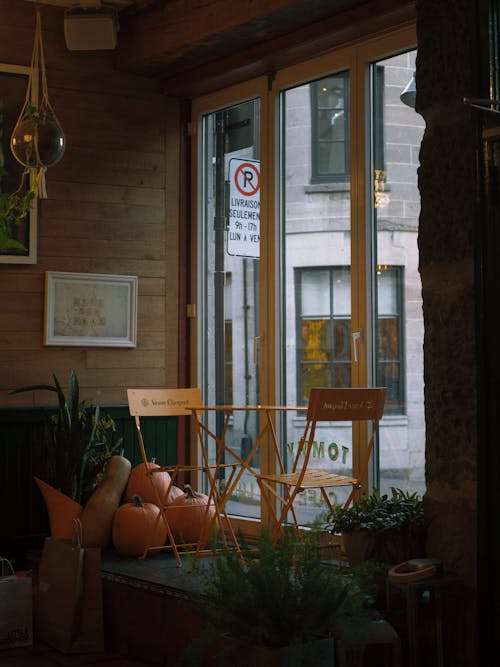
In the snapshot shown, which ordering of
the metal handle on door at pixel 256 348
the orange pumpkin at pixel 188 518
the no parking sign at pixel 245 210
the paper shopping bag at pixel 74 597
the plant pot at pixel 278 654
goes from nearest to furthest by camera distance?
the plant pot at pixel 278 654 → the paper shopping bag at pixel 74 597 → the orange pumpkin at pixel 188 518 → the metal handle on door at pixel 256 348 → the no parking sign at pixel 245 210

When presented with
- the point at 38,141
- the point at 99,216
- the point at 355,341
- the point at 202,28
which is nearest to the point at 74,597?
the point at 355,341

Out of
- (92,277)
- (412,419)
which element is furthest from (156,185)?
(412,419)

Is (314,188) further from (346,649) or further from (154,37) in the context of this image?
(346,649)

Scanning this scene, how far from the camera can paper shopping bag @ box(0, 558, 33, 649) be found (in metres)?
4.54

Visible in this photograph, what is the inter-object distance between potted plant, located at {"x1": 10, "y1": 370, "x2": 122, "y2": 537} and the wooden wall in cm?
40

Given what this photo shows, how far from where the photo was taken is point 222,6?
5445mm

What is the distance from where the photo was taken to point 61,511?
5312 millimetres

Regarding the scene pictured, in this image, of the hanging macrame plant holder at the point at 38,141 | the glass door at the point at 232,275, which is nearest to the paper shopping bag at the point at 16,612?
the glass door at the point at 232,275

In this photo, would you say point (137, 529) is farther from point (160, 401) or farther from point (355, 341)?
point (355, 341)

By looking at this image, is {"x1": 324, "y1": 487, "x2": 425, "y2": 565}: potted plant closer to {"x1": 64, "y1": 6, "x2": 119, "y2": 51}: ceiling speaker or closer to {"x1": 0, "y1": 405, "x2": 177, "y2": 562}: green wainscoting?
{"x1": 0, "y1": 405, "x2": 177, "y2": 562}: green wainscoting

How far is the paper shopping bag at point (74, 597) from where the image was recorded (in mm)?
4438

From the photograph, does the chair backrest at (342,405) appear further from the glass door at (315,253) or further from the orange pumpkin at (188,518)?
the orange pumpkin at (188,518)

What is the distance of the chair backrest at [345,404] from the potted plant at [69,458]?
5.23 ft

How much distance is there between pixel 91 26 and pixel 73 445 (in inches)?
95.9
